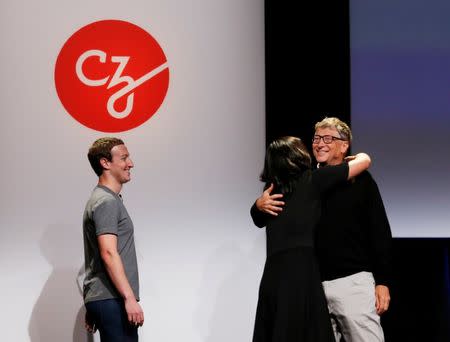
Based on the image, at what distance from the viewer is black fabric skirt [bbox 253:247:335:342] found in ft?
8.54

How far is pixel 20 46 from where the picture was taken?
13.4 ft

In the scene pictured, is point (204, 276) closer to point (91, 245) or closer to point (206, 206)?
point (206, 206)

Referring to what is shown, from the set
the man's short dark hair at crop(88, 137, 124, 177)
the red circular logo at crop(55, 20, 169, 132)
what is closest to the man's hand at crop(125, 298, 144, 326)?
the man's short dark hair at crop(88, 137, 124, 177)

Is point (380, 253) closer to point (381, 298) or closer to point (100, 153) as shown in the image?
point (381, 298)

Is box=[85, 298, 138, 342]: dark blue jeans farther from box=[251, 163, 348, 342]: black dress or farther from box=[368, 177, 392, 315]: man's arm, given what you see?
box=[368, 177, 392, 315]: man's arm

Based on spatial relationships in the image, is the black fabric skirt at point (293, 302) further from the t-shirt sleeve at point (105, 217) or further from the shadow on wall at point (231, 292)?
the shadow on wall at point (231, 292)

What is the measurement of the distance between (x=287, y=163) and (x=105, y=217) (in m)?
0.82

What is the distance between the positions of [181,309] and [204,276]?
0.76 ft

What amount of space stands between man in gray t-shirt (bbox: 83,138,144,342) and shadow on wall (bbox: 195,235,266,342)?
3.37 feet

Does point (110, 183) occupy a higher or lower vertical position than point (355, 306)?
higher

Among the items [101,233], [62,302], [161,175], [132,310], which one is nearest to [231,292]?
[161,175]

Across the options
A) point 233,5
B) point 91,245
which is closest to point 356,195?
point 91,245

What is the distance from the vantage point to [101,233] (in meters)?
2.95

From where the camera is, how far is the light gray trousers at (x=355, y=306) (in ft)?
9.14
